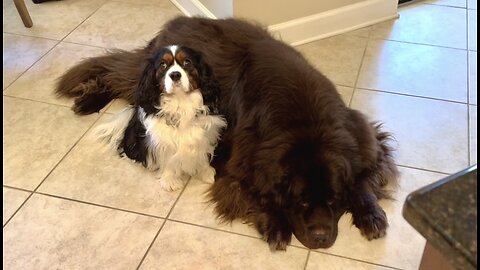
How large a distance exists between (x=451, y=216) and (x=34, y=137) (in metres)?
2.07

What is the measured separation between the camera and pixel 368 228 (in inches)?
72.4

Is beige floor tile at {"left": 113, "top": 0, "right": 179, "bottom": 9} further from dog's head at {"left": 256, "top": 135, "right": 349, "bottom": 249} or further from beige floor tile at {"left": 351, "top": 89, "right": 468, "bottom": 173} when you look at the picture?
dog's head at {"left": 256, "top": 135, "right": 349, "bottom": 249}

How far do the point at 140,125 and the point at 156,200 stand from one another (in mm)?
293

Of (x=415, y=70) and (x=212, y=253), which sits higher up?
(x=212, y=253)

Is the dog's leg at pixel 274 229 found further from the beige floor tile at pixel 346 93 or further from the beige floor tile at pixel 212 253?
the beige floor tile at pixel 346 93

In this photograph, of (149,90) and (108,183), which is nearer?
(149,90)

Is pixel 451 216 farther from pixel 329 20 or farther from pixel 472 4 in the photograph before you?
pixel 472 4

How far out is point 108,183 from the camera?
210 cm

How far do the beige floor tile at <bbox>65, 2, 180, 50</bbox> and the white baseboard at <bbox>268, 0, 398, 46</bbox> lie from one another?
76 cm

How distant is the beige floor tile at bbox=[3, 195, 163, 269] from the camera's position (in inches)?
70.5

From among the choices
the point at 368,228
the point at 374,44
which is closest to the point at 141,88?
the point at 368,228

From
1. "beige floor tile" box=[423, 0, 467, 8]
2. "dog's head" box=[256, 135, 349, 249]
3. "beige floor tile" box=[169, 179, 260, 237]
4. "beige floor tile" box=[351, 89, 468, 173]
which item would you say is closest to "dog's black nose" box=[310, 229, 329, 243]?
"dog's head" box=[256, 135, 349, 249]

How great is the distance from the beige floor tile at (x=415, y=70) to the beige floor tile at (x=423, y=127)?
9cm

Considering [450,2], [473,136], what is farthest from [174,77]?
[450,2]
